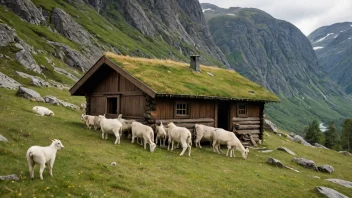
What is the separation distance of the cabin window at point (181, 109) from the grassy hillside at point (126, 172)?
4.10m

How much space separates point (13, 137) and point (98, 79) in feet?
46.2

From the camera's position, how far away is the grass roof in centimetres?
2595

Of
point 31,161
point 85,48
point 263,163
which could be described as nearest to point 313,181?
point 263,163

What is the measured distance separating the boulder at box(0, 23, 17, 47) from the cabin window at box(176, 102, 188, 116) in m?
54.4

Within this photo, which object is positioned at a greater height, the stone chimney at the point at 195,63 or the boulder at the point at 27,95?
the stone chimney at the point at 195,63

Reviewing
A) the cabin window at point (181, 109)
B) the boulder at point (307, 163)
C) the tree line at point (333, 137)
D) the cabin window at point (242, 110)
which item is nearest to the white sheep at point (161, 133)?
the cabin window at point (181, 109)

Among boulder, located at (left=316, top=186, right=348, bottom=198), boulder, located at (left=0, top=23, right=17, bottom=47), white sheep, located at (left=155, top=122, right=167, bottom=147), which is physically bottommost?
boulder, located at (left=316, top=186, right=348, bottom=198)

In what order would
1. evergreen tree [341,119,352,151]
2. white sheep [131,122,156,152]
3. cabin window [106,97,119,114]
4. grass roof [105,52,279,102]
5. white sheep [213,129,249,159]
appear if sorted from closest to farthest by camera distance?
white sheep [131,122,156,152], white sheep [213,129,249,159], grass roof [105,52,279,102], cabin window [106,97,119,114], evergreen tree [341,119,352,151]

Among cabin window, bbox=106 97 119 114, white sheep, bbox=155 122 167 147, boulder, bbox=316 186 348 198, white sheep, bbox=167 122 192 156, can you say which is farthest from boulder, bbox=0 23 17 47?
boulder, bbox=316 186 348 198

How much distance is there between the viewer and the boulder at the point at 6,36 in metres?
66.6

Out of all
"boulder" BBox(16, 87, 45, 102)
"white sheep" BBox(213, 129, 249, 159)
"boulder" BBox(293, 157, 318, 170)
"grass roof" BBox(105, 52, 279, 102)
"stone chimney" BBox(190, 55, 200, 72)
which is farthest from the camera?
"boulder" BBox(16, 87, 45, 102)

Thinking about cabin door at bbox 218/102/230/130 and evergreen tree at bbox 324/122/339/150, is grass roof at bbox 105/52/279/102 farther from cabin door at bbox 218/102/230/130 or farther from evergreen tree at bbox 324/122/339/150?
evergreen tree at bbox 324/122/339/150

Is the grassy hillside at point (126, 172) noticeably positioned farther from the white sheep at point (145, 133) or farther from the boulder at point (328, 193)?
the white sheep at point (145, 133)

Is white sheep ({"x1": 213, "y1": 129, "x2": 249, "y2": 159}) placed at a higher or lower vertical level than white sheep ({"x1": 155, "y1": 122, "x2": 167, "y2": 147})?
Answer: lower
